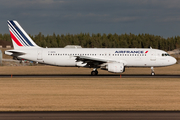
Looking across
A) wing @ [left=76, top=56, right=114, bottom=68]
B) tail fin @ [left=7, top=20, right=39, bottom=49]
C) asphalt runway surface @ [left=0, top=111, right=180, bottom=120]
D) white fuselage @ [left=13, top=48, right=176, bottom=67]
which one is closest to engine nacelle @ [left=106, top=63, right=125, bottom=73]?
wing @ [left=76, top=56, right=114, bottom=68]

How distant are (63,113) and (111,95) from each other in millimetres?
7608

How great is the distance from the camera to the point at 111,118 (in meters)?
14.3

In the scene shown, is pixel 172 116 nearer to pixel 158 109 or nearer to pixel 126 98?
pixel 158 109

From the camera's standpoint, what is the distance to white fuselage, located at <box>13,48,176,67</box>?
138 ft

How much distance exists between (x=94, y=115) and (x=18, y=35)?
32.6 m

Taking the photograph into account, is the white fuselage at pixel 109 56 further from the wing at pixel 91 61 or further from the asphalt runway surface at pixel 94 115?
the asphalt runway surface at pixel 94 115

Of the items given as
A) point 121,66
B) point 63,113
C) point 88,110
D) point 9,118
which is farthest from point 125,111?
point 121,66

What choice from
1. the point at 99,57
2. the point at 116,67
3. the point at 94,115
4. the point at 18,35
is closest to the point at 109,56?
the point at 99,57

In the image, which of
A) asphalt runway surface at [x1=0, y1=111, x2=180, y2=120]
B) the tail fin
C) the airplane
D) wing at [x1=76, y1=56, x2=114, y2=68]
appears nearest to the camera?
asphalt runway surface at [x1=0, y1=111, x2=180, y2=120]

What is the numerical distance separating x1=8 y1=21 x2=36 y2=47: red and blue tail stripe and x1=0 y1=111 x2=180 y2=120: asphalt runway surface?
97.9ft

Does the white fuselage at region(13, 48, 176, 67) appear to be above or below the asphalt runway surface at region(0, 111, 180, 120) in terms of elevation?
above

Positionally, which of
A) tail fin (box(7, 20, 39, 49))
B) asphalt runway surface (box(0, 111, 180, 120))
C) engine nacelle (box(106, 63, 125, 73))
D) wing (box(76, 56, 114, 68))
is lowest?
asphalt runway surface (box(0, 111, 180, 120))

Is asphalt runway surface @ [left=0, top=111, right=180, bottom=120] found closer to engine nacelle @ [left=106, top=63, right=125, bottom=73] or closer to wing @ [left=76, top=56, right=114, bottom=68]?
engine nacelle @ [left=106, top=63, right=125, bottom=73]

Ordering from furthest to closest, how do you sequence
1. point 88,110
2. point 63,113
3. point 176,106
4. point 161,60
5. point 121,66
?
point 161,60, point 121,66, point 176,106, point 88,110, point 63,113
